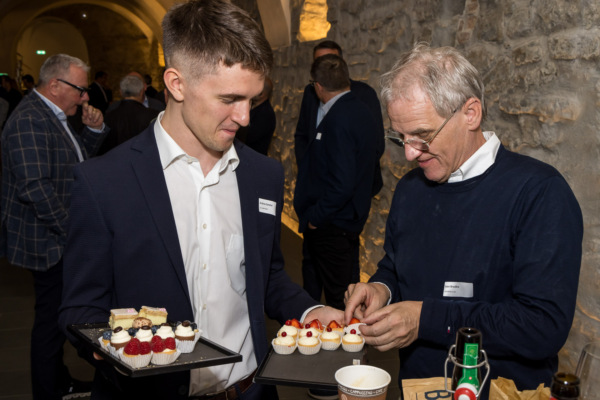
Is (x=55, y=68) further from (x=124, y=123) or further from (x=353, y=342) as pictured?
(x=353, y=342)

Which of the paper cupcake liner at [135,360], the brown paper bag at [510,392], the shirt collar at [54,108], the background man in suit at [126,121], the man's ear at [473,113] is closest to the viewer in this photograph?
the brown paper bag at [510,392]

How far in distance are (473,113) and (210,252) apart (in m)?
0.85

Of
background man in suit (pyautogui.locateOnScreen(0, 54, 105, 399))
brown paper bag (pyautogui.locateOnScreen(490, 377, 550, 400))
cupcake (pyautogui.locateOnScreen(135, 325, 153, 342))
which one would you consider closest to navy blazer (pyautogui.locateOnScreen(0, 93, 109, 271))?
background man in suit (pyautogui.locateOnScreen(0, 54, 105, 399))

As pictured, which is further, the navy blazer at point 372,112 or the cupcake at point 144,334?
the navy blazer at point 372,112

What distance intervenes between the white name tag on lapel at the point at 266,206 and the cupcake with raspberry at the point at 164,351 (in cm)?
48

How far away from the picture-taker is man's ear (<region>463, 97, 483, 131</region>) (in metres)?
1.68

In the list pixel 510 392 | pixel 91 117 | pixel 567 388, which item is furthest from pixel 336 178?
pixel 567 388

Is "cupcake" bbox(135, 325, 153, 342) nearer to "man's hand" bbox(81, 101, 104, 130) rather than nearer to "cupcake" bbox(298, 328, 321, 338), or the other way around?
"cupcake" bbox(298, 328, 321, 338)

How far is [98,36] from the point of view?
22406mm

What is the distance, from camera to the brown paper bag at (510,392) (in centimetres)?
110

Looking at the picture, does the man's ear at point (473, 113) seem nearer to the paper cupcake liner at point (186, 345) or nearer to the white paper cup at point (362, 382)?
the white paper cup at point (362, 382)

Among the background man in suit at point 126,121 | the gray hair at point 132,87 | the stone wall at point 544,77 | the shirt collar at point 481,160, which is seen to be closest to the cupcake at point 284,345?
the shirt collar at point 481,160

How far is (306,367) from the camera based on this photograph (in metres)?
1.50

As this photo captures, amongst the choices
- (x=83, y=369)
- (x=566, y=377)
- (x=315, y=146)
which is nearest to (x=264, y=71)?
(x=566, y=377)
